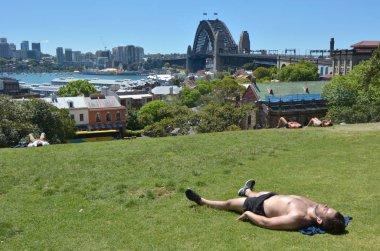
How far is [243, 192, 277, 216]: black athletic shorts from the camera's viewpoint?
7387 mm

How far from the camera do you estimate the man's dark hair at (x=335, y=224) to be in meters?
6.56

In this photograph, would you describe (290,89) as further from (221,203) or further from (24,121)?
(221,203)

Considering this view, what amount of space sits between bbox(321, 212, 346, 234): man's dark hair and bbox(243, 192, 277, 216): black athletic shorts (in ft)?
3.67

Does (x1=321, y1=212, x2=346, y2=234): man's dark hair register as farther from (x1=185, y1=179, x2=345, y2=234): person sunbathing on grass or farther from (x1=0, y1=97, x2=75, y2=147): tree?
(x1=0, y1=97, x2=75, y2=147): tree

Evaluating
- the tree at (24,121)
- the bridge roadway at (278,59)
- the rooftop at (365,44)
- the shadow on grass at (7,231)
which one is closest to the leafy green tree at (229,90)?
the tree at (24,121)

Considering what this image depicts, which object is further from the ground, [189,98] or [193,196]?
[193,196]

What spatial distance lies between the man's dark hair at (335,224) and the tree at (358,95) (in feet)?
63.2

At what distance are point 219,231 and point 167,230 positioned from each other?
872mm

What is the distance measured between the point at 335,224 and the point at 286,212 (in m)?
0.82

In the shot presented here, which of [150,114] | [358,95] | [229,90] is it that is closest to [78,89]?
[150,114]

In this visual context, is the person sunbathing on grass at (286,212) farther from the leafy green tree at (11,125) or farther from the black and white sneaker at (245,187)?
the leafy green tree at (11,125)

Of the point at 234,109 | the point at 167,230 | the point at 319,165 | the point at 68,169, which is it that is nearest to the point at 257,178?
the point at 319,165

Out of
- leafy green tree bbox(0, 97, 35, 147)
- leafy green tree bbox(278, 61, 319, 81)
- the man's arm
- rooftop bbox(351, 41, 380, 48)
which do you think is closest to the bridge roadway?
rooftop bbox(351, 41, 380, 48)

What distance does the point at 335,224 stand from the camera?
656 cm
